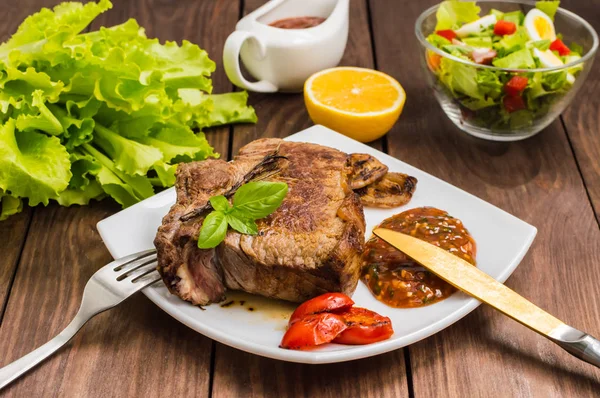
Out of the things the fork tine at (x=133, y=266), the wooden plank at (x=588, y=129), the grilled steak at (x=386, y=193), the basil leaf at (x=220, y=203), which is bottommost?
the wooden plank at (x=588, y=129)

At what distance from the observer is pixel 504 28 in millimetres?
3887

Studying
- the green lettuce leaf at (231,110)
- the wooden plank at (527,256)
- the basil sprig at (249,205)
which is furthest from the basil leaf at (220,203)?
the green lettuce leaf at (231,110)

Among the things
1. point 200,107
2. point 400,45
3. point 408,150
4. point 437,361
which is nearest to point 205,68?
point 200,107

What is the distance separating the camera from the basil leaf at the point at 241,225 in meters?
2.55

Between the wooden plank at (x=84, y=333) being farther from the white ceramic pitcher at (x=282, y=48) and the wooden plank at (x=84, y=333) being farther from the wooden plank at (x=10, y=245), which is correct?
the white ceramic pitcher at (x=282, y=48)

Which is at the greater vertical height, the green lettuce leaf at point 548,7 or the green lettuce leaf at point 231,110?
the green lettuce leaf at point 548,7

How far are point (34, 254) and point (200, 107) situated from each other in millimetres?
1147

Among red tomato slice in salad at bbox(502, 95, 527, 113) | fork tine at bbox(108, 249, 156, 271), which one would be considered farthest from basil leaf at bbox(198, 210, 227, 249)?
red tomato slice in salad at bbox(502, 95, 527, 113)

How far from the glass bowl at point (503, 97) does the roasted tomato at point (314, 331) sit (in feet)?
5.59

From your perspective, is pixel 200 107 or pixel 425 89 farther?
pixel 425 89

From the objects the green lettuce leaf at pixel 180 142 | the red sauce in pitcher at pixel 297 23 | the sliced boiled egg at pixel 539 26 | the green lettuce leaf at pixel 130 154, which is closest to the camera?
the green lettuce leaf at pixel 130 154

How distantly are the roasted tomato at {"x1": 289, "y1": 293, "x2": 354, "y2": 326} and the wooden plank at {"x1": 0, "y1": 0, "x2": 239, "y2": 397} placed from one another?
0.39 meters

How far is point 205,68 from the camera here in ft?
12.6

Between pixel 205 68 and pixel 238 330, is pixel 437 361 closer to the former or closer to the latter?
pixel 238 330
